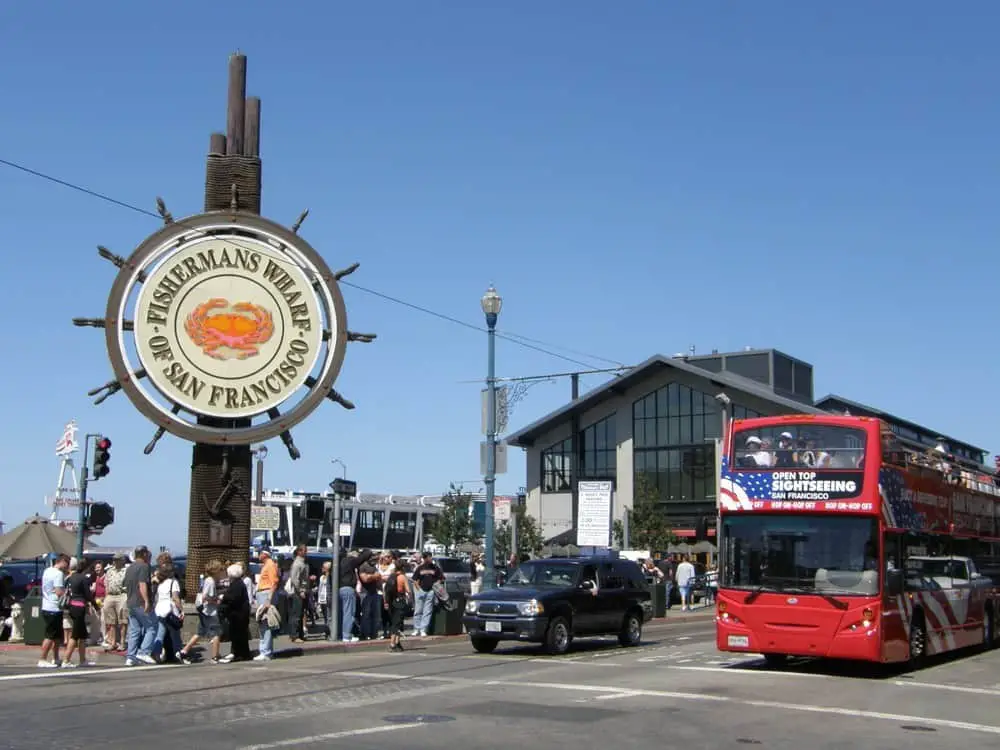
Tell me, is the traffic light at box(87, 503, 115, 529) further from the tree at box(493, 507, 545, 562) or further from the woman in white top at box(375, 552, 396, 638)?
the tree at box(493, 507, 545, 562)

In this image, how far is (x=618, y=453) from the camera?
74.8 meters

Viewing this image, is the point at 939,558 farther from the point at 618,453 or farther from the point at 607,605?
the point at 618,453

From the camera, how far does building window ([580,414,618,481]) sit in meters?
75.6

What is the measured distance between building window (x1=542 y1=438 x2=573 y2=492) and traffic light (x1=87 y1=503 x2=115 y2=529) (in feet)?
177

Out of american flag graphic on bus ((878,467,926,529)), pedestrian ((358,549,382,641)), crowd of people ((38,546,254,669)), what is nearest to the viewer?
american flag graphic on bus ((878,467,926,529))

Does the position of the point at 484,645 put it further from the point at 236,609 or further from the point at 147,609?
the point at 147,609

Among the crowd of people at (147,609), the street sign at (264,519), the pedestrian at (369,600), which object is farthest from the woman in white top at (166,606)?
the street sign at (264,519)

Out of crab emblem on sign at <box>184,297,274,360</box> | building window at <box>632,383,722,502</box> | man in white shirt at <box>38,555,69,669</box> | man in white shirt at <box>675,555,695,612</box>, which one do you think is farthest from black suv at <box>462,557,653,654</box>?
building window at <box>632,383,722,502</box>

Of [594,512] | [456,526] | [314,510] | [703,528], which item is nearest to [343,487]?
[314,510]

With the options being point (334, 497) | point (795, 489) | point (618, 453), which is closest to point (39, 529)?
point (334, 497)

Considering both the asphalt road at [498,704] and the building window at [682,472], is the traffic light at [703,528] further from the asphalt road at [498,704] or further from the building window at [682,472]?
the building window at [682,472]

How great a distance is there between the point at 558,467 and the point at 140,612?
193ft

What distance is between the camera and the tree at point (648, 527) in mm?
63938

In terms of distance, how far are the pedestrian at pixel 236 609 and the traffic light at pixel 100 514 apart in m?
4.97
